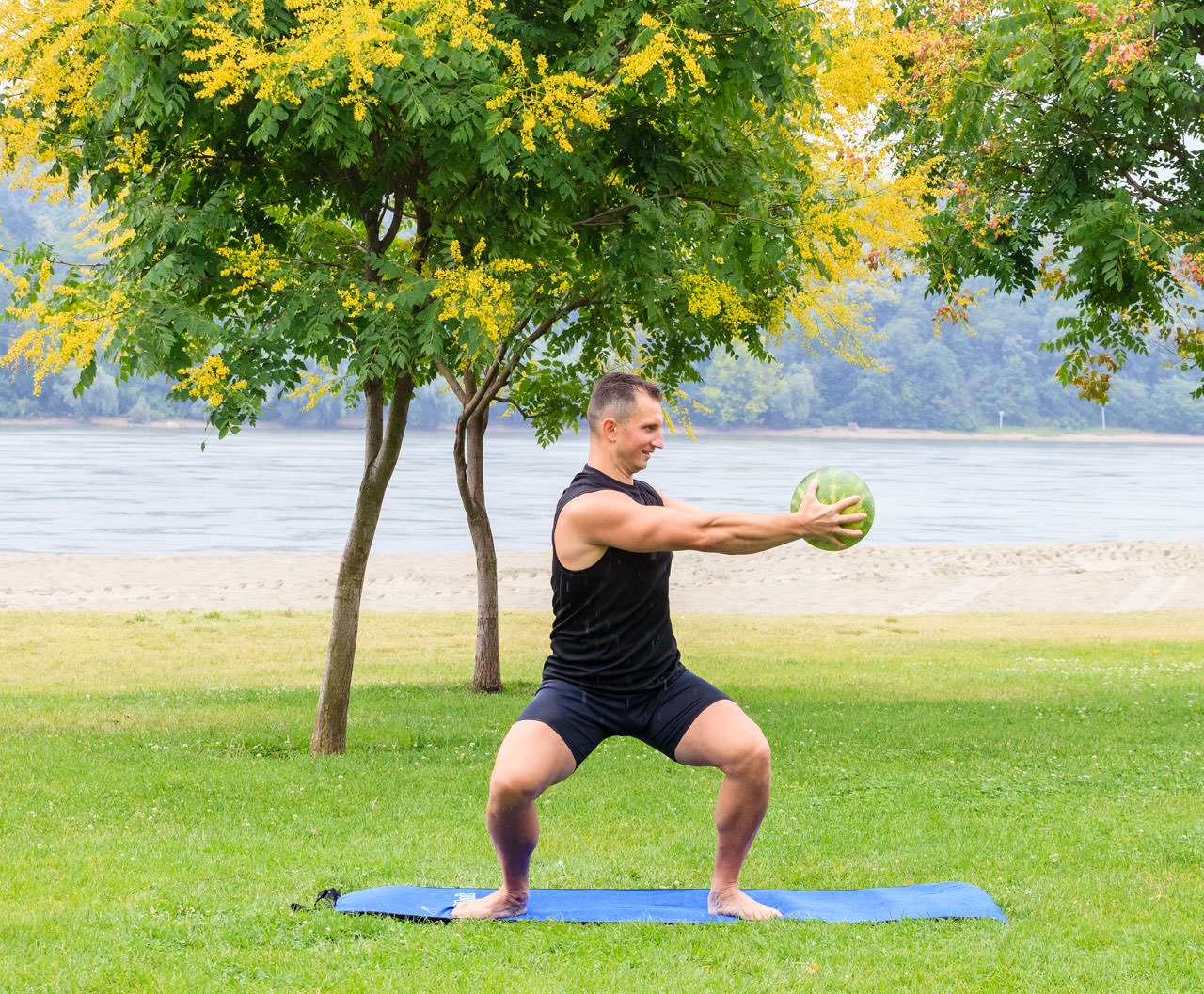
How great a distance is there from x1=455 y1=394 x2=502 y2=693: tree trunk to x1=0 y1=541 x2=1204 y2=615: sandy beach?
10.3 metres

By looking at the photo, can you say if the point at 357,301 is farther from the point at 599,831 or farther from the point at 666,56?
the point at 599,831

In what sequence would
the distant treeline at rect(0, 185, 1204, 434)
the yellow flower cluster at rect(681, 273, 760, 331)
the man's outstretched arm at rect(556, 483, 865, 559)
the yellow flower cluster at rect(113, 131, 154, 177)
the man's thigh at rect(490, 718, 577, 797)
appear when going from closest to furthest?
1. the man's outstretched arm at rect(556, 483, 865, 559)
2. the man's thigh at rect(490, 718, 577, 797)
3. the yellow flower cluster at rect(113, 131, 154, 177)
4. the yellow flower cluster at rect(681, 273, 760, 331)
5. the distant treeline at rect(0, 185, 1204, 434)

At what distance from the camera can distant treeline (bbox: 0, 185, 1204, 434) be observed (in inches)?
4557

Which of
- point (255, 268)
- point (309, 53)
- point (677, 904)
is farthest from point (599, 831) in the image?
point (309, 53)

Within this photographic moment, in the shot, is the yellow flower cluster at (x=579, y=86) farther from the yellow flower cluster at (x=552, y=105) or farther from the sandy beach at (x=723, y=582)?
the sandy beach at (x=723, y=582)

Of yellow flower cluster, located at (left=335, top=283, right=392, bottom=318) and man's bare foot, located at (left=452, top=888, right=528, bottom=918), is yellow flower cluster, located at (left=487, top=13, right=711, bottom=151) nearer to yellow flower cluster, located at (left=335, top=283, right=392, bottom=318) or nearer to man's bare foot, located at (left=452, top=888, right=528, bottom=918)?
yellow flower cluster, located at (left=335, top=283, right=392, bottom=318)

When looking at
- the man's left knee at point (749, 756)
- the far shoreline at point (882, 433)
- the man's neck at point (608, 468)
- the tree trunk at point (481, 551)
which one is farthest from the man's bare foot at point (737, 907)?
the far shoreline at point (882, 433)

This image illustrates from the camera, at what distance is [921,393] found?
124m

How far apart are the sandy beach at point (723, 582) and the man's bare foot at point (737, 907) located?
18393 mm

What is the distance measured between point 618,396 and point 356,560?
466cm

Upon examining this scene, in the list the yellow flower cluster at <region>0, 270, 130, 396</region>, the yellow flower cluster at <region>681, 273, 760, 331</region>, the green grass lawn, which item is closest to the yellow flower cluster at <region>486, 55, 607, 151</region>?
the yellow flower cluster at <region>681, 273, 760, 331</region>

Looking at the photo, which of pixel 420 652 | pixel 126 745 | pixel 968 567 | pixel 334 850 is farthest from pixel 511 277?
pixel 968 567

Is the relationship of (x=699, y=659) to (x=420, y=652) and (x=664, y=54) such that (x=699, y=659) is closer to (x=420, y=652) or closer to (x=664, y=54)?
(x=420, y=652)

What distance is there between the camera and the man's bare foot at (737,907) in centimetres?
537
